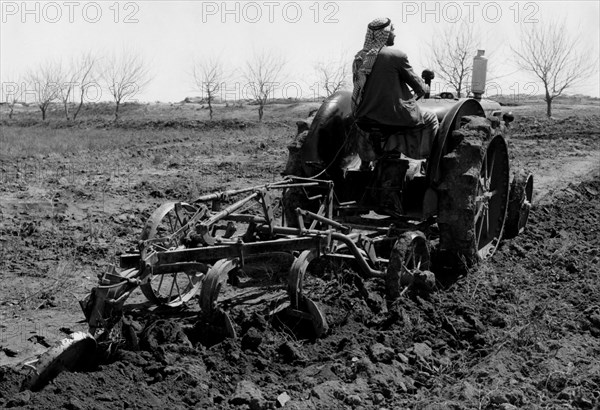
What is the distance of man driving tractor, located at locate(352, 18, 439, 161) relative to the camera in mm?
6648

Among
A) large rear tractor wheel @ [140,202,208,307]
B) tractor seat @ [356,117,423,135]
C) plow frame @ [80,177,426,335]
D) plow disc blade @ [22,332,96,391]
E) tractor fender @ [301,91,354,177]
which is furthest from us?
tractor fender @ [301,91,354,177]

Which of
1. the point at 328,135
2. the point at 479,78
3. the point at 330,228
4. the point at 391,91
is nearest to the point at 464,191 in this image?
the point at 391,91

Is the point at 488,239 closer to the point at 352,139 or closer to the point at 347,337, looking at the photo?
the point at 352,139

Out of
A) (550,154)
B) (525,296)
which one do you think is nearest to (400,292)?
(525,296)

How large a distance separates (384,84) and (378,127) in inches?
20.8

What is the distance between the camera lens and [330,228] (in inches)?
265

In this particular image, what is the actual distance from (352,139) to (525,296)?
2.29 m

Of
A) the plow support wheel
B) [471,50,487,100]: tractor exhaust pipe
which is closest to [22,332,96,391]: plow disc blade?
the plow support wheel

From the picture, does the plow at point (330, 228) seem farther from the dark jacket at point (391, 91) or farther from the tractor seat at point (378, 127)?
the dark jacket at point (391, 91)

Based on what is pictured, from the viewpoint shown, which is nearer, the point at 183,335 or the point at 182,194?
the point at 183,335

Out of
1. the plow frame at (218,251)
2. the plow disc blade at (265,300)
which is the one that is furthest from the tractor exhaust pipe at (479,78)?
the plow disc blade at (265,300)

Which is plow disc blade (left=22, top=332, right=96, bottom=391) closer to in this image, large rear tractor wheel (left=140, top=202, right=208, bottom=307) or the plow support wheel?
large rear tractor wheel (left=140, top=202, right=208, bottom=307)

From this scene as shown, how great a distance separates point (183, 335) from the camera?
5.16 metres

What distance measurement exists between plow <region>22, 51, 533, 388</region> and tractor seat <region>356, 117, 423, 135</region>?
16 mm
